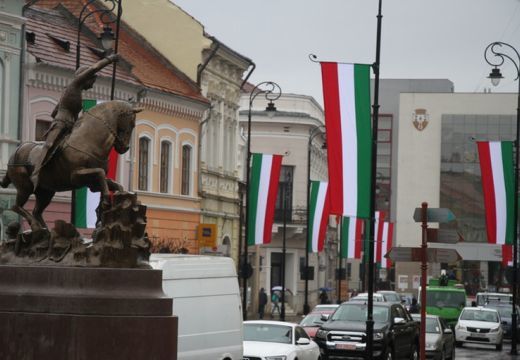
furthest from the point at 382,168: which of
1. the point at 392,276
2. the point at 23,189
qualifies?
the point at 23,189

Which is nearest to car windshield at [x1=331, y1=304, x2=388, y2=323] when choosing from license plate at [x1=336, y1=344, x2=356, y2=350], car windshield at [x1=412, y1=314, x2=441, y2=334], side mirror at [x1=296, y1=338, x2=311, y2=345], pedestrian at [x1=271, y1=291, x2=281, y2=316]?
license plate at [x1=336, y1=344, x2=356, y2=350]

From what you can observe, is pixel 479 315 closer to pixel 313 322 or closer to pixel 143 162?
pixel 143 162

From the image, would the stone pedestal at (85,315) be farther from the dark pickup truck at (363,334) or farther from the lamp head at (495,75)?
the lamp head at (495,75)

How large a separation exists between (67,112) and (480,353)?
29.9 meters

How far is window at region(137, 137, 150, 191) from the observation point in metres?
50.7

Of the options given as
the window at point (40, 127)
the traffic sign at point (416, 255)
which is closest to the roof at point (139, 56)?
the window at point (40, 127)

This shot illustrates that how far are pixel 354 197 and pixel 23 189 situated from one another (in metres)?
10.3

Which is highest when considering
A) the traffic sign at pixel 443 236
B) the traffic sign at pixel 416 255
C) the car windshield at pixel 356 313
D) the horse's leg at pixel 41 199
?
the horse's leg at pixel 41 199

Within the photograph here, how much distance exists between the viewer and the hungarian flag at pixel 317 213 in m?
51.7

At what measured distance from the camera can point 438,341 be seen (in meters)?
36.8

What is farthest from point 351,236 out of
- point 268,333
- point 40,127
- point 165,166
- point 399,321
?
point 268,333

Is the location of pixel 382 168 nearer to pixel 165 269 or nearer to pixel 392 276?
pixel 392 276

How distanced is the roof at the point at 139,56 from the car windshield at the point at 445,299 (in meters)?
11.7

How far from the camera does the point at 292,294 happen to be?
82.1 metres
